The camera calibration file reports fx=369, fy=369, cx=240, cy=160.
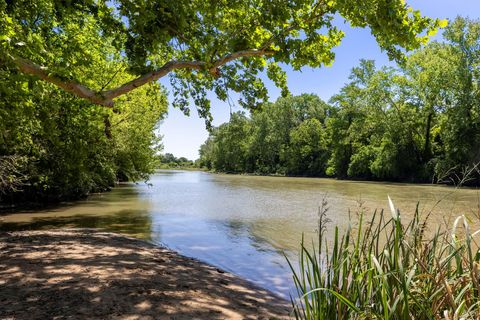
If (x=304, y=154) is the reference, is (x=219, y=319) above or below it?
below

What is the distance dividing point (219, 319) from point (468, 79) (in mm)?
41704

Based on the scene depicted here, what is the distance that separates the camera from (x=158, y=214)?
1664 centimetres

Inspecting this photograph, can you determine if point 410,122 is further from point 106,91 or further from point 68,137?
point 106,91

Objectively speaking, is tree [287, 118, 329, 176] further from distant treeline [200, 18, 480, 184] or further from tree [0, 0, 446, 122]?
tree [0, 0, 446, 122]

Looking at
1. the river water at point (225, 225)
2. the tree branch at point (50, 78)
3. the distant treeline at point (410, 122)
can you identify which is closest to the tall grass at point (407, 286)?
the river water at point (225, 225)

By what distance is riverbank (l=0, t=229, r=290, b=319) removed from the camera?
4133mm

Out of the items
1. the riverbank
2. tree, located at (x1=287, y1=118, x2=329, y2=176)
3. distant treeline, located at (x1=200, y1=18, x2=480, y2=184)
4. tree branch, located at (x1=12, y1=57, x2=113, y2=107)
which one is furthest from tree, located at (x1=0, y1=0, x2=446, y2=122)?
tree, located at (x1=287, y1=118, x2=329, y2=176)

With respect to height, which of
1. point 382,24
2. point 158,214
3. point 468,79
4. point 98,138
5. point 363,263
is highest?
point 468,79

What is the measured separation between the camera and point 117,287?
492cm

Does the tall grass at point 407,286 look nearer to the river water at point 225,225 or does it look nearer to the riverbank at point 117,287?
the riverbank at point 117,287

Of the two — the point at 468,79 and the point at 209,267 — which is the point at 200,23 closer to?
the point at 209,267

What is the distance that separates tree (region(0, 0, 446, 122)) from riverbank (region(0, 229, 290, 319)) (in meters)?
2.79

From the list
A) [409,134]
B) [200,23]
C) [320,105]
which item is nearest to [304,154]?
[320,105]

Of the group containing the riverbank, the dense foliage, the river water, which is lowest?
the river water
